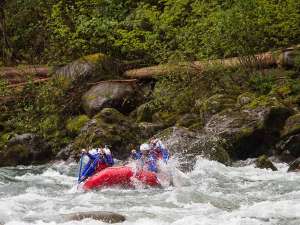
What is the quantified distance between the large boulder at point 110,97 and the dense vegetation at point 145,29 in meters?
1.32

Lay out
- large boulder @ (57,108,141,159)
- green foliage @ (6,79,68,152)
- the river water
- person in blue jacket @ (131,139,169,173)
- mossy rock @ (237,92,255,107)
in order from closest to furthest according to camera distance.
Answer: the river water < person in blue jacket @ (131,139,169,173) < mossy rock @ (237,92,255,107) < large boulder @ (57,108,141,159) < green foliage @ (6,79,68,152)

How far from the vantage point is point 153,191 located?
11.2 m

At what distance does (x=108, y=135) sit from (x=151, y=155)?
12.7 feet

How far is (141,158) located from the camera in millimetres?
11938

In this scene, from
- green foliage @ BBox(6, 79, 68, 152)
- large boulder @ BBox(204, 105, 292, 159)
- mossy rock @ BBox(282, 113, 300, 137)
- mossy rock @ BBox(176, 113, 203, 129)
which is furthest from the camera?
green foliage @ BBox(6, 79, 68, 152)

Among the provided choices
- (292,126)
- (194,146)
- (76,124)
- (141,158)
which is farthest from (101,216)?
(76,124)

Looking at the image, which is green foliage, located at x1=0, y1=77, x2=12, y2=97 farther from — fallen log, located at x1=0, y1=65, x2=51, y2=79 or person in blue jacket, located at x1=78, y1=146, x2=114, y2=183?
person in blue jacket, located at x1=78, y1=146, x2=114, y2=183

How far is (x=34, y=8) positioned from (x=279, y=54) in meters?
11.1

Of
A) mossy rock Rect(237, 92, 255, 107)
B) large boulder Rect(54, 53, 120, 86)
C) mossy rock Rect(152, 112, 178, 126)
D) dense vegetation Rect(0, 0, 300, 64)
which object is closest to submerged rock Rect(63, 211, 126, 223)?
mossy rock Rect(237, 92, 255, 107)

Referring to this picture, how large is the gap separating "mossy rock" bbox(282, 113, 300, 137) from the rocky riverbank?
0.02 metres

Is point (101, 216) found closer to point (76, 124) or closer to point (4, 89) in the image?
point (76, 124)

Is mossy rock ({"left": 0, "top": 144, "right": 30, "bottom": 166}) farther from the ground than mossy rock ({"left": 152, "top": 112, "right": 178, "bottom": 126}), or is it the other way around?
mossy rock ({"left": 152, "top": 112, "right": 178, "bottom": 126})

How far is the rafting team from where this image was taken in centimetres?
1191

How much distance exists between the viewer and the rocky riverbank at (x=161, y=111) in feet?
46.4
